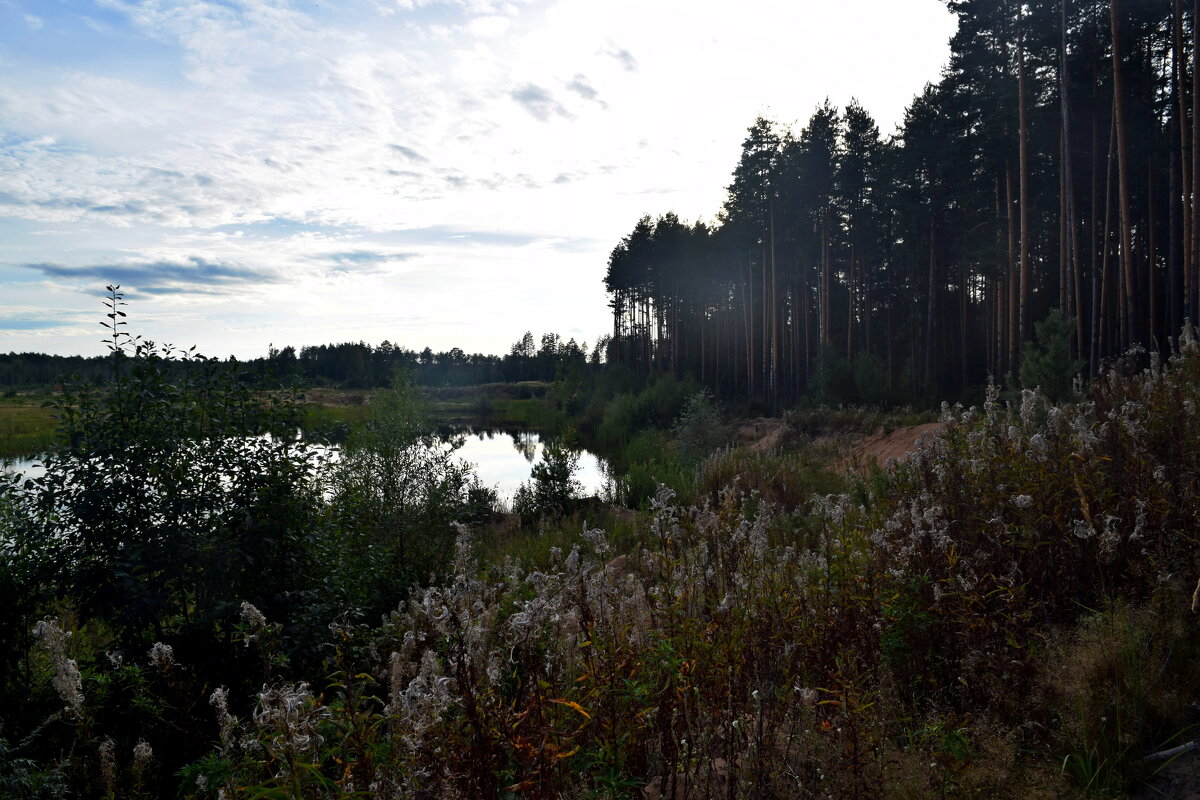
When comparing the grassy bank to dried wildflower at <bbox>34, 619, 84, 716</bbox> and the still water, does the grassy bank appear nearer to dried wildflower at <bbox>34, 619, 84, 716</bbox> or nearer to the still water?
the still water

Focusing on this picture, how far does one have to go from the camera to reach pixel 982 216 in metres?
31.4

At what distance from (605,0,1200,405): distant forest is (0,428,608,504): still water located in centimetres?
1092

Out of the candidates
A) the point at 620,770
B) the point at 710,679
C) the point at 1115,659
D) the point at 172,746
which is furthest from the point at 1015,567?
the point at 172,746

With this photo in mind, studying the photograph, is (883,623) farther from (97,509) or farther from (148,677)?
(97,509)

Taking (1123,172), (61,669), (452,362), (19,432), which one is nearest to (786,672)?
(61,669)

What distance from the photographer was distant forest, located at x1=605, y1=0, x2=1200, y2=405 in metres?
20.7

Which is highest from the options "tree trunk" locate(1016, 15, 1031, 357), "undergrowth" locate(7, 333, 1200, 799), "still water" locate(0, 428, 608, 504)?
"tree trunk" locate(1016, 15, 1031, 357)

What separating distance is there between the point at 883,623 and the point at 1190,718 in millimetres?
1419

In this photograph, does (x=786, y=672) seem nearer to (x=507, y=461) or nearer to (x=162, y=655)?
(x=162, y=655)

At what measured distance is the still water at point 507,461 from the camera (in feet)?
73.9

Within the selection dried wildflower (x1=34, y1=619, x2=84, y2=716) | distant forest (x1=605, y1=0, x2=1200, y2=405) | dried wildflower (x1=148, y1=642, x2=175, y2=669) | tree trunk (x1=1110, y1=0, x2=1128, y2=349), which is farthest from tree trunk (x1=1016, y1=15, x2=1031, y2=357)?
dried wildflower (x1=34, y1=619, x2=84, y2=716)

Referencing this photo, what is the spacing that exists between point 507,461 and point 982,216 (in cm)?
2542

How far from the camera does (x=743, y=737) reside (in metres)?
3.05

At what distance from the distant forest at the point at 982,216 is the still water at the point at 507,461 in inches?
430
